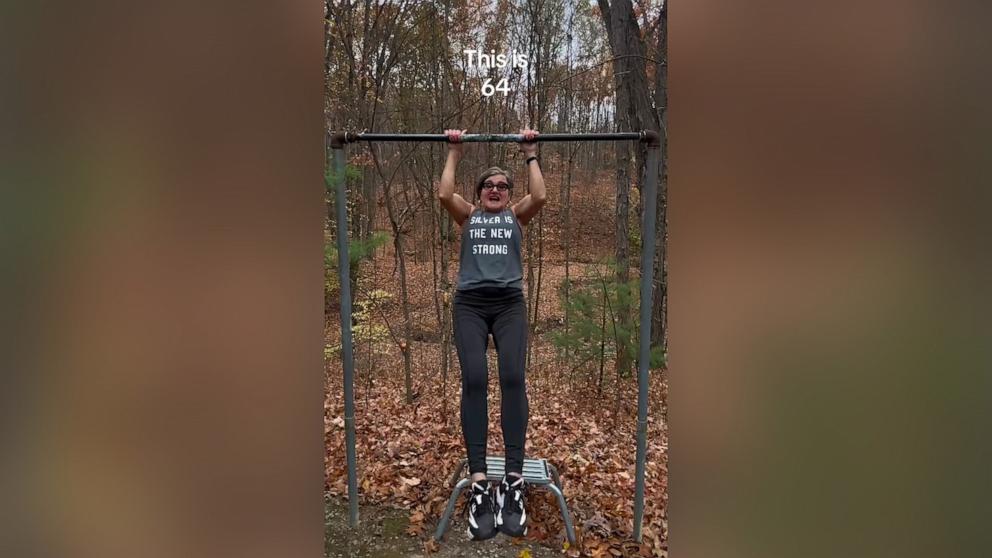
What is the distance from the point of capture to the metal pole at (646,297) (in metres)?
2.04

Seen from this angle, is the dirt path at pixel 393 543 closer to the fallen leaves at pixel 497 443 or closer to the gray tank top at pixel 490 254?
the fallen leaves at pixel 497 443

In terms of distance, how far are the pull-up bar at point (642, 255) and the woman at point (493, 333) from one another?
20 cm

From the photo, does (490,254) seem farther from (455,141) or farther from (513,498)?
(513,498)

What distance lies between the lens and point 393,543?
7.02 ft

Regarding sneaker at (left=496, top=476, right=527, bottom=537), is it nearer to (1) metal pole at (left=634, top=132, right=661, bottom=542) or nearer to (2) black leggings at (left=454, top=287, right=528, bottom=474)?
(2) black leggings at (left=454, top=287, right=528, bottom=474)

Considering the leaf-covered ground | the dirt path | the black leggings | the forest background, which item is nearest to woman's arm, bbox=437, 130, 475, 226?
the black leggings

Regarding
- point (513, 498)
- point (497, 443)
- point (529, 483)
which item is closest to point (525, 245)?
point (497, 443)

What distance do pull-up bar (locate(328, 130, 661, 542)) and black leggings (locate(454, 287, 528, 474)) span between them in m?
0.46
